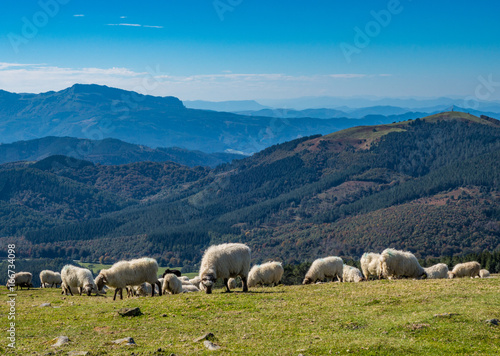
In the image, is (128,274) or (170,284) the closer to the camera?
(128,274)

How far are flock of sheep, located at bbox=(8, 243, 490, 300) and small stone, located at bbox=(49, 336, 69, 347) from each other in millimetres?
12148

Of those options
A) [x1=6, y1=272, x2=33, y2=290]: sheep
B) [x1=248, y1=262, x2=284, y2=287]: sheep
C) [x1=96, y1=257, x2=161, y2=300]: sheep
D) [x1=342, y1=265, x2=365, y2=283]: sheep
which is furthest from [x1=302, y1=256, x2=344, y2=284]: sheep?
[x1=6, y1=272, x2=33, y2=290]: sheep

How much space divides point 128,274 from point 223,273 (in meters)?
7.67

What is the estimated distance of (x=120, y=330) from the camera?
2095 centimetres

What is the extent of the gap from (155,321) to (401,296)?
13.6 metres

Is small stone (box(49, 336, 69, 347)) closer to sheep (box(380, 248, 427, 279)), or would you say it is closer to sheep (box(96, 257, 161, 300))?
sheep (box(96, 257, 161, 300))

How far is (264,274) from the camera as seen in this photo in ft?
141

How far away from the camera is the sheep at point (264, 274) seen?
140 feet

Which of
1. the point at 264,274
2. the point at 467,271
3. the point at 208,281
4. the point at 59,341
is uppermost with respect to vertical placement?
the point at 59,341

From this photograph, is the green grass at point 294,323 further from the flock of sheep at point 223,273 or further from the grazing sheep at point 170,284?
the grazing sheep at point 170,284

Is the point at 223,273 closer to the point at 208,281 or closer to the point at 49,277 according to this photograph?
the point at 208,281

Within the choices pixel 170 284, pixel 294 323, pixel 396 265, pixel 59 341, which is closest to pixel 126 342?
pixel 59 341

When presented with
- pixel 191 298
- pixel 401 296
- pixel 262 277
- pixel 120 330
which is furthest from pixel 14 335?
pixel 262 277

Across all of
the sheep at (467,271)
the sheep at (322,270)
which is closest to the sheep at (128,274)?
the sheep at (322,270)
